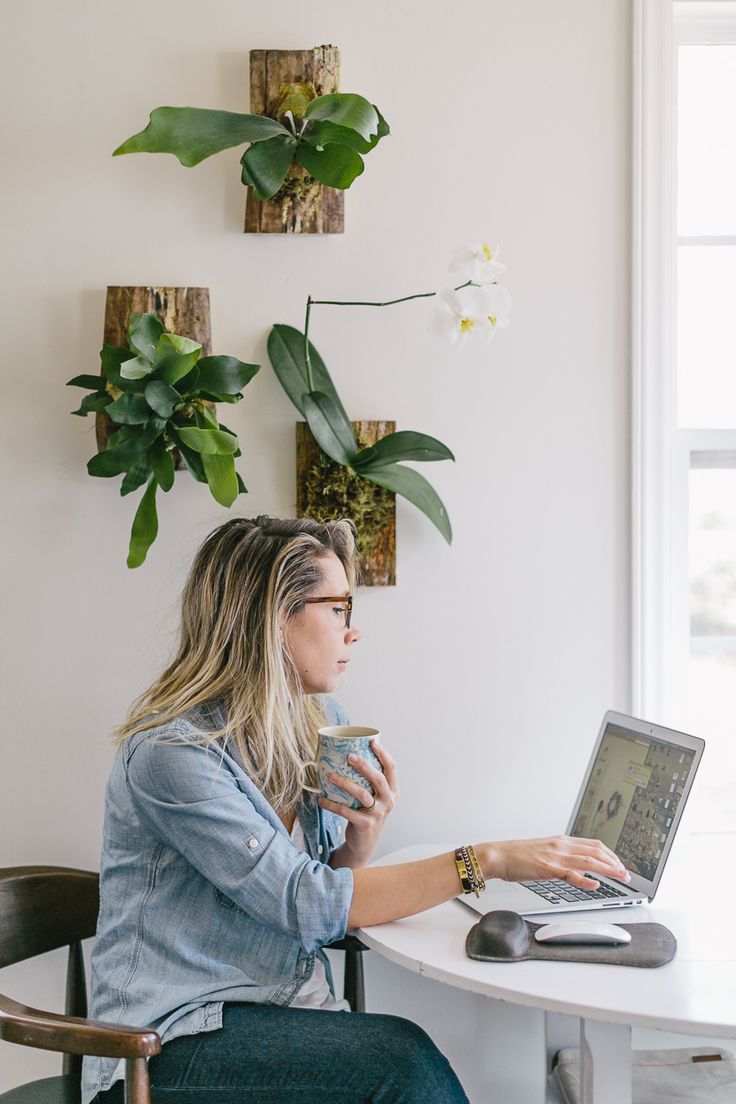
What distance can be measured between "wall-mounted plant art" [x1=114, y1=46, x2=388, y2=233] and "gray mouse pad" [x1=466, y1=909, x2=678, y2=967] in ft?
4.09

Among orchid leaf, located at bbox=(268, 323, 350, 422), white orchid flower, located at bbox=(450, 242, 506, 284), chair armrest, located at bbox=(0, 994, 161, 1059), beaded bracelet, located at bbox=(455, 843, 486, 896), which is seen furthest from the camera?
orchid leaf, located at bbox=(268, 323, 350, 422)

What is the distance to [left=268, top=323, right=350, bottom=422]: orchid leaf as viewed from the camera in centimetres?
196

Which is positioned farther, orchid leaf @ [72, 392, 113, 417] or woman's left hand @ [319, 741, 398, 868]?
orchid leaf @ [72, 392, 113, 417]

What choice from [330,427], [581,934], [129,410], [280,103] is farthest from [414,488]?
[581,934]

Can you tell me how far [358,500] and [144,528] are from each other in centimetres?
41

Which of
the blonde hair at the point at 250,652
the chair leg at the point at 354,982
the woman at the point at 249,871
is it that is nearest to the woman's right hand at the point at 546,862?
the woman at the point at 249,871

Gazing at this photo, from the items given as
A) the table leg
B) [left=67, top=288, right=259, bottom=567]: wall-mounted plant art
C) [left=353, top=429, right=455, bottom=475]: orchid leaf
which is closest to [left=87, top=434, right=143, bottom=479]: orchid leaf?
[left=67, top=288, right=259, bottom=567]: wall-mounted plant art

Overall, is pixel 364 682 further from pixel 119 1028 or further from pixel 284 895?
pixel 119 1028

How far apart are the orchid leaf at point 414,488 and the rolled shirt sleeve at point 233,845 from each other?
0.73 m

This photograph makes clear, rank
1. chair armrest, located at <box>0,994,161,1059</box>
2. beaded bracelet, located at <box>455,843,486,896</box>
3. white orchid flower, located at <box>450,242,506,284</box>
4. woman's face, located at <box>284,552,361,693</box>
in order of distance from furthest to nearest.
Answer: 1. white orchid flower, located at <box>450,242,506,284</box>
2. woman's face, located at <box>284,552,361,693</box>
3. beaded bracelet, located at <box>455,843,486,896</box>
4. chair armrest, located at <box>0,994,161,1059</box>

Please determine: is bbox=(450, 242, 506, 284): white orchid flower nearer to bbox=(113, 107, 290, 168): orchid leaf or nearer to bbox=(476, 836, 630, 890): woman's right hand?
bbox=(113, 107, 290, 168): orchid leaf

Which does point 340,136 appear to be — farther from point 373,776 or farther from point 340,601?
point 373,776

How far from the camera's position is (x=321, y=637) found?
5.06 ft

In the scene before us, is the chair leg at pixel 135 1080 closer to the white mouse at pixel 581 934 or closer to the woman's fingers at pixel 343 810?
the woman's fingers at pixel 343 810
